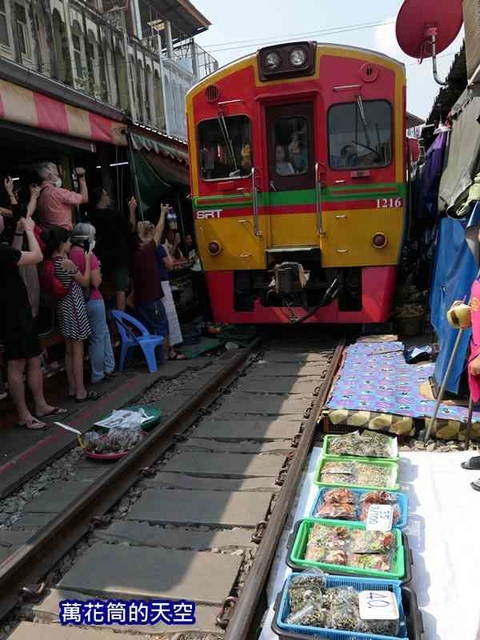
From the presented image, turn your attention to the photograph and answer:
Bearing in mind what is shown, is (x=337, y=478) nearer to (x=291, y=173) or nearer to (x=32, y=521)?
(x=32, y=521)

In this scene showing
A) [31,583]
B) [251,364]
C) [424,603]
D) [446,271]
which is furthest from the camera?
[251,364]

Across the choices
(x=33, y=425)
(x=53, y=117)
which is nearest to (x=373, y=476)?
(x=33, y=425)

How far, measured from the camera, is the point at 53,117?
17.9 ft

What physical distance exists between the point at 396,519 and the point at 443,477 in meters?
0.86

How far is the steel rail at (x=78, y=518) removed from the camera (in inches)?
107

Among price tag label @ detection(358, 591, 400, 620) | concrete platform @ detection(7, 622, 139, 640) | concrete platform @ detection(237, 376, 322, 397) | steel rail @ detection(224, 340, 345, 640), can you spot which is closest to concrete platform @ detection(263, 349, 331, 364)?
concrete platform @ detection(237, 376, 322, 397)

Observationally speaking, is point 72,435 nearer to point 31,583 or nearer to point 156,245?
point 31,583

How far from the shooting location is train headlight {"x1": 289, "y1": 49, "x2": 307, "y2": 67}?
6.41 meters

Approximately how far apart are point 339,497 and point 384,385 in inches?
79.7

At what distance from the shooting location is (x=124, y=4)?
18.9 metres

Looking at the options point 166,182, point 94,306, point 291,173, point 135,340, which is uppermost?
point 166,182

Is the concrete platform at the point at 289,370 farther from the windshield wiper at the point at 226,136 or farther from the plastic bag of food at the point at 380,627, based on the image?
the plastic bag of food at the point at 380,627

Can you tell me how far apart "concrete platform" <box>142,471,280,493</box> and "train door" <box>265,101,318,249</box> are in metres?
3.65

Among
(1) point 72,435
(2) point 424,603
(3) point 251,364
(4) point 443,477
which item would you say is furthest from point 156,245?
(2) point 424,603
